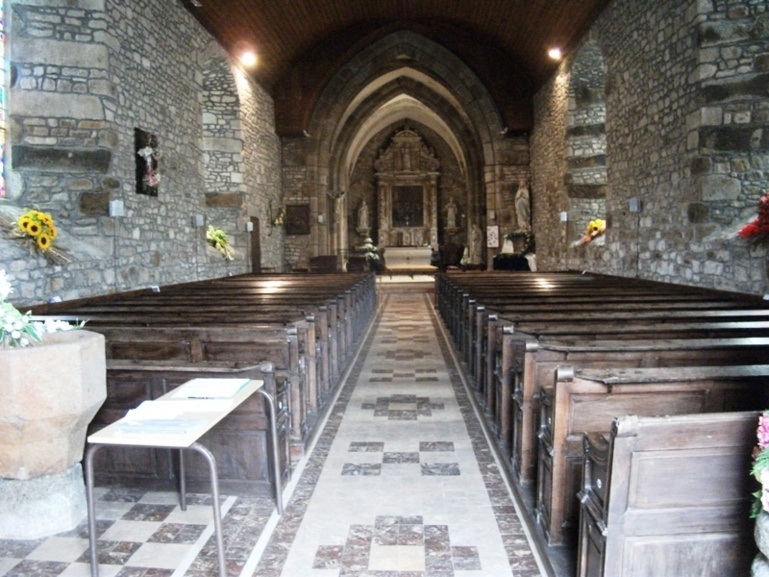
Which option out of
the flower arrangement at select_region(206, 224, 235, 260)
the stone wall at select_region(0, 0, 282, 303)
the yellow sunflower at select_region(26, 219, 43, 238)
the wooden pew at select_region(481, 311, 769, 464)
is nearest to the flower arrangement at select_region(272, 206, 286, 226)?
the flower arrangement at select_region(206, 224, 235, 260)

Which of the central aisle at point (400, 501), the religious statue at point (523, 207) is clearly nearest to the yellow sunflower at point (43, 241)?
the central aisle at point (400, 501)

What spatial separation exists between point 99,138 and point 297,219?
382 inches

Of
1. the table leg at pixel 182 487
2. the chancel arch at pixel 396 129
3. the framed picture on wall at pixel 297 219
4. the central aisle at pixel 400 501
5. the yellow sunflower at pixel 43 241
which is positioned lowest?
the central aisle at pixel 400 501

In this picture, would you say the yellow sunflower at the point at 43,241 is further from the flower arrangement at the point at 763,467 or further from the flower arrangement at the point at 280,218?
the flower arrangement at the point at 280,218

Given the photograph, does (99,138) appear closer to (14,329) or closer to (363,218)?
(14,329)

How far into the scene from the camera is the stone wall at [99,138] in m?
7.14

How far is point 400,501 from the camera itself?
3.20 meters

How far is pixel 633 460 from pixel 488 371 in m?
3.02

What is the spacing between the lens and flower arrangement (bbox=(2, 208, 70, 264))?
627cm

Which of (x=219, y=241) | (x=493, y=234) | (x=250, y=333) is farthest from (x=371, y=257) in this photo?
(x=250, y=333)

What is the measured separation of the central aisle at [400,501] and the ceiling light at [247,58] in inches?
392

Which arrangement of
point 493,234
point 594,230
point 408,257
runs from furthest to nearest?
→ point 408,257
point 493,234
point 594,230

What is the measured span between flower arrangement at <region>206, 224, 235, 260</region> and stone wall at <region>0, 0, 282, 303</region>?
1455 mm

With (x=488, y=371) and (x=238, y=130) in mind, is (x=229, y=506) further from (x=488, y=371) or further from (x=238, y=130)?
(x=238, y=130)
